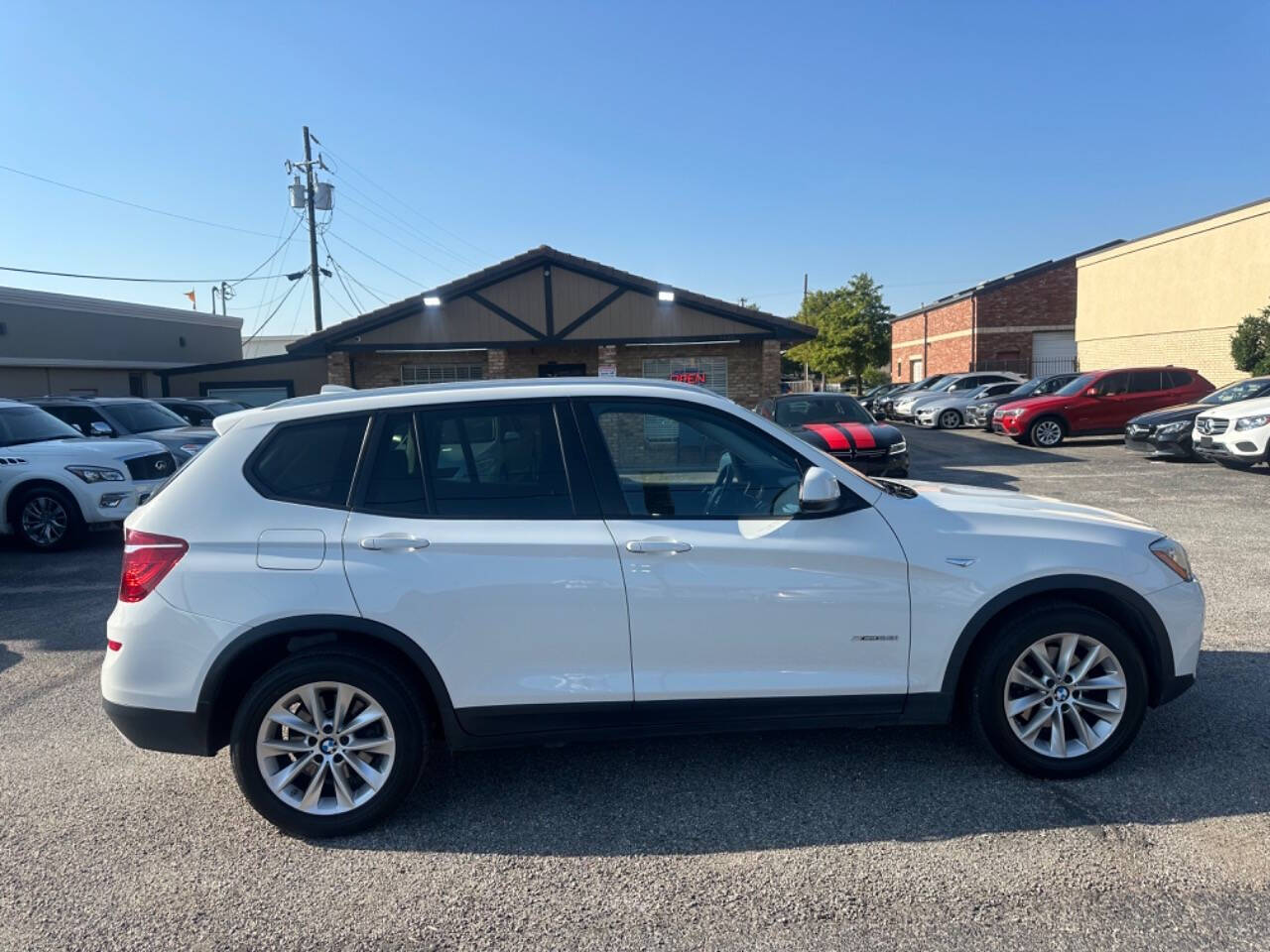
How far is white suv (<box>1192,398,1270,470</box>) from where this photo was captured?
39.9ft

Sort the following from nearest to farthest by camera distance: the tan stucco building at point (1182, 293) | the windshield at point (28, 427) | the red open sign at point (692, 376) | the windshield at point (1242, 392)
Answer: the windshield at point (28, 427) → the windshield at point (1242, 392) → the red open sign at point (692, 376) → the tan stucco building at point (1182, 293)

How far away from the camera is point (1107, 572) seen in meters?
3.51

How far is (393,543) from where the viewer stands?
328 centimetres

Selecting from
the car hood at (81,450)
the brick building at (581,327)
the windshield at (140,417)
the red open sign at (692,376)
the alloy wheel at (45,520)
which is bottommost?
the alloy wheel at (45,520)

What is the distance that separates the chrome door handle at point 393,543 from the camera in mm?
3273

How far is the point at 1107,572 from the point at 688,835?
6.74 ft

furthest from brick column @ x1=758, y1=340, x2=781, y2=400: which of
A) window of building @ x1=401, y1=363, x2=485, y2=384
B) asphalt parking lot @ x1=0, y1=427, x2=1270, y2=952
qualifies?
asphalt parking lot @ x1=0, y1=427, x2=1270, y2=952

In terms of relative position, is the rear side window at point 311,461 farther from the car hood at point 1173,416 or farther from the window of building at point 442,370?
the window of building at point 442,370

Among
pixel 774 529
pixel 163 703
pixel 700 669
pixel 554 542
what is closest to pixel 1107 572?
pixel 774 529

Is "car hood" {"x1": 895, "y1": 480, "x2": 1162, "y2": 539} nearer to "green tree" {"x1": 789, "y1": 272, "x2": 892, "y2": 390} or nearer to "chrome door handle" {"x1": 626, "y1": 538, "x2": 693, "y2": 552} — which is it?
"chrome door handle" {"x1": 626, "y1": 538, "x2": 693, "y2": 552}

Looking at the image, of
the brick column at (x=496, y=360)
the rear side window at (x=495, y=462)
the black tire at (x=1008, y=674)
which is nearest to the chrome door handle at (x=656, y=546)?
the rear side window at (x=495, y=462)

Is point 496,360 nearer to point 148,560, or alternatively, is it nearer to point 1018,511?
point 148,560

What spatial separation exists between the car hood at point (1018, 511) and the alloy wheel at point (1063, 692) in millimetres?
508

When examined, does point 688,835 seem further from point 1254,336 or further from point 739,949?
point 1254,336
